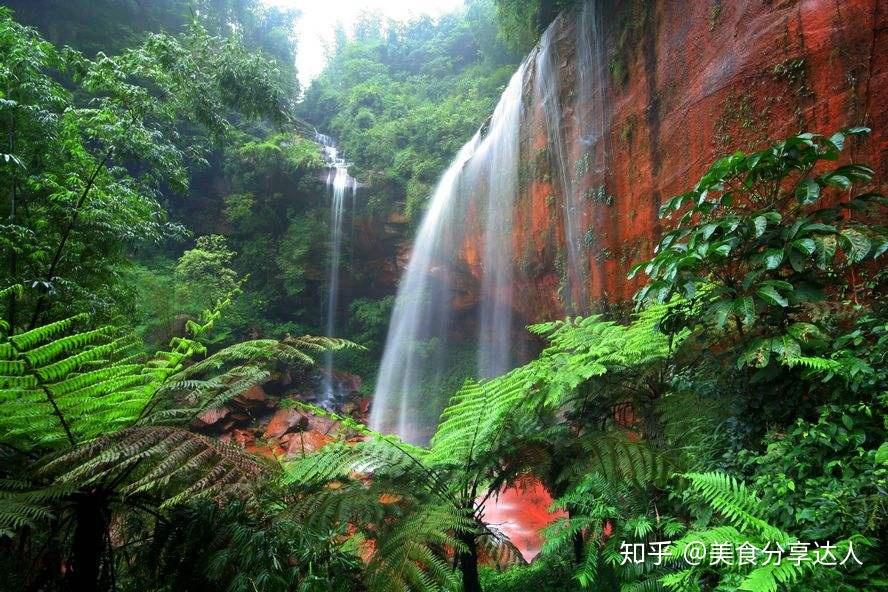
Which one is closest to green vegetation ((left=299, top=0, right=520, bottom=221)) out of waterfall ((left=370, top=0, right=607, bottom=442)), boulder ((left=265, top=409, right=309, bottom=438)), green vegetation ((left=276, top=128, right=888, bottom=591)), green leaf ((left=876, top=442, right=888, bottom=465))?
waterfall ((left=370, top=0, right=607, bottom=442))

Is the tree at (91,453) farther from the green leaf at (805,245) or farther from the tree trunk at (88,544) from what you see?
the green leaf at (805,245)

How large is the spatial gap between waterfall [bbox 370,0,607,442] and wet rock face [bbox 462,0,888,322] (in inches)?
4.3

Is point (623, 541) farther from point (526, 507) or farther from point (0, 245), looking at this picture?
point (526, 507)

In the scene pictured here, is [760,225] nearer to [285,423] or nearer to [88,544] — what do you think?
[88,544]

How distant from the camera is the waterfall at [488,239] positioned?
7238 mm

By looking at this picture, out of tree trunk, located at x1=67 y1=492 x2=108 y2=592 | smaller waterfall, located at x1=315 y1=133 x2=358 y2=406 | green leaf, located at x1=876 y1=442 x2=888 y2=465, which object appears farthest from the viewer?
smaller waterfall, located at x1=315 y1=133 x2=358 y2=406

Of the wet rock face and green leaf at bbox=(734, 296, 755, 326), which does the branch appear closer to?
green leaf at bbox=(734, 296, 755, 326)

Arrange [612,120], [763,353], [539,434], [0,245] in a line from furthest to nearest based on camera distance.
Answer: [612,120] < [0,245] < [539,434] < [763,353]

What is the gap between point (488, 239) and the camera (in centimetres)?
1064

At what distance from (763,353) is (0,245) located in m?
5.54

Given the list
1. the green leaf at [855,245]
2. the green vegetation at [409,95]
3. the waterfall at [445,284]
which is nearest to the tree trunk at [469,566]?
the green leaf at [855,245]

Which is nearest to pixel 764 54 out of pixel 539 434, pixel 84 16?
pixel 539 434

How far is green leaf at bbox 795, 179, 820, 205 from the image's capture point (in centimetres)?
228

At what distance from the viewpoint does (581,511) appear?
232 cm
